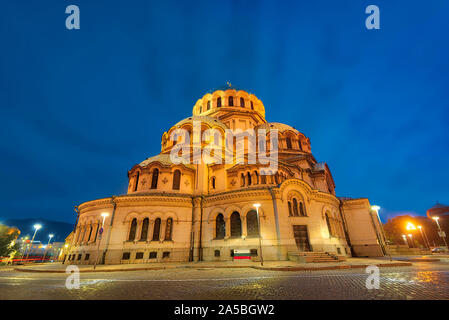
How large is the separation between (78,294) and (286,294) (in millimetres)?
7016

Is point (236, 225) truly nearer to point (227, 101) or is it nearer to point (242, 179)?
point (242, 179)

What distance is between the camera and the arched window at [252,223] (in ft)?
68.3

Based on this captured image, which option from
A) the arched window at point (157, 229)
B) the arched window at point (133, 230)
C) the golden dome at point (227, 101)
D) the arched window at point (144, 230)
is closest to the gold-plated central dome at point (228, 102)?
the golden dome at point (227, 101)

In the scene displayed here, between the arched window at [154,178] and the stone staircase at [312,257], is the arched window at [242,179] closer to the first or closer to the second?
the stone staircase at [312,257]

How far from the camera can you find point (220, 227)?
22.7 metres

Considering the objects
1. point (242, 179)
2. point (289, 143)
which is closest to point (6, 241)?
point (242, 179)

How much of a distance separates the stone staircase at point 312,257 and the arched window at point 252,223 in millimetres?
3834

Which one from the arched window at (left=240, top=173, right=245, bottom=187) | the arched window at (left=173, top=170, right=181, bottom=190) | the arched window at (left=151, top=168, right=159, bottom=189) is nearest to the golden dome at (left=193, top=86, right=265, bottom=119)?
the arched window at (left=173, top=170, right=181, bottom=190)

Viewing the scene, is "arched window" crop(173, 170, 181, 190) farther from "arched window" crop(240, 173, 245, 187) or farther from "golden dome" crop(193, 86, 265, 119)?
"golden dome" crop(193, 86, 265, 119)
